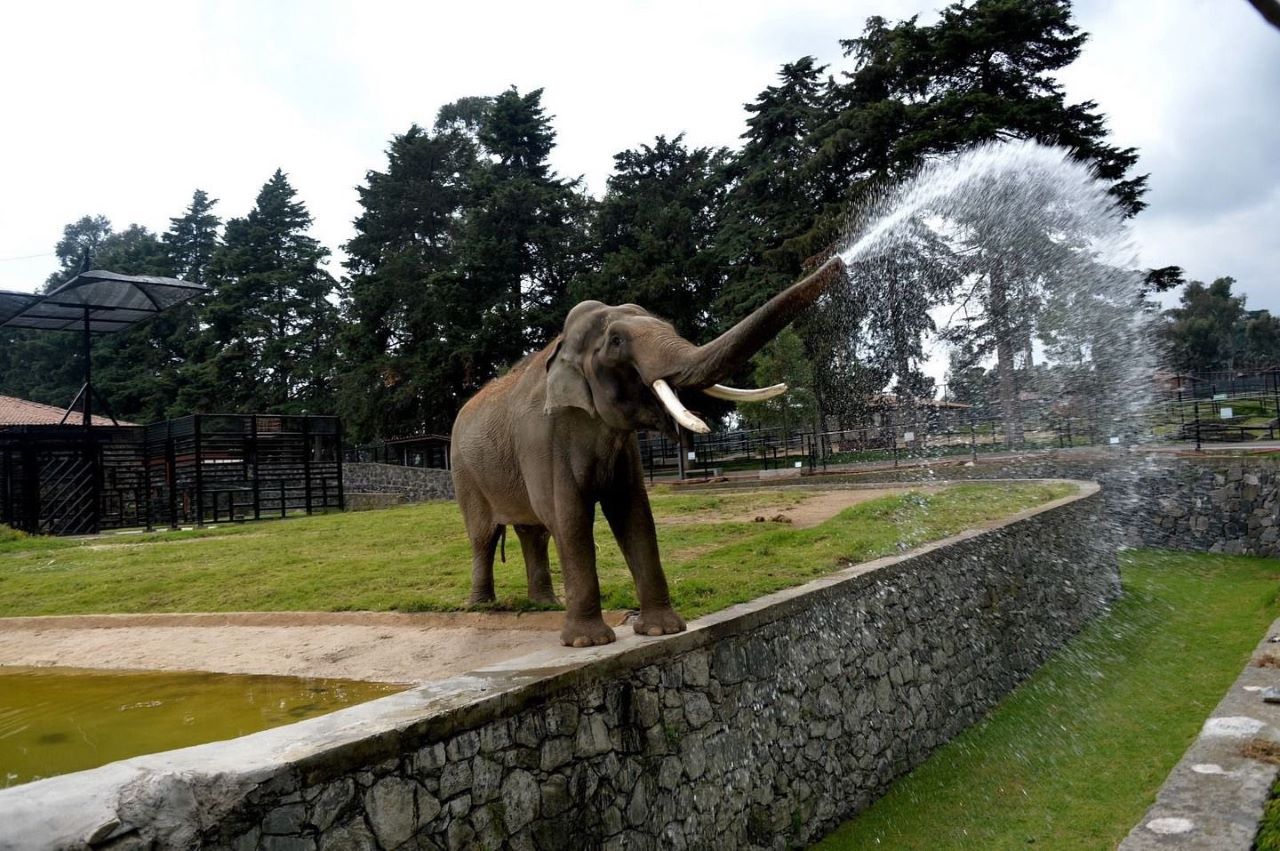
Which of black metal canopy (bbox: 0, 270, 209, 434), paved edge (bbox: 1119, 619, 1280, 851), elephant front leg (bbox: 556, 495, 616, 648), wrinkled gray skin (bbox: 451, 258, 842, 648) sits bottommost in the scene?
paved edge (bbox: 1119, 619, 1280, 851)

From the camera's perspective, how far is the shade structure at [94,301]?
23984 mm

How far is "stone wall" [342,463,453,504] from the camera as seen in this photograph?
3088cm

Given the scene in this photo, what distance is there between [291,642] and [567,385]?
4271 mm

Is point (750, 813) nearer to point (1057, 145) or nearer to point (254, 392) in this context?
point (1057, 145)

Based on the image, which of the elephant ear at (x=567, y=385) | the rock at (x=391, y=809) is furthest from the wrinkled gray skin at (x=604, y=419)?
the rock at (x=391, y=809)

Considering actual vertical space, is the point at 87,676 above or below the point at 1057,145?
below

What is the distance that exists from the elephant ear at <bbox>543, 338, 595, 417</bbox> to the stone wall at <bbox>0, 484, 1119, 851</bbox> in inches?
55.7

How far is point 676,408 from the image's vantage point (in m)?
4.47

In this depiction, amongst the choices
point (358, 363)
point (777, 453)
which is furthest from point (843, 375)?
point (358, 363)

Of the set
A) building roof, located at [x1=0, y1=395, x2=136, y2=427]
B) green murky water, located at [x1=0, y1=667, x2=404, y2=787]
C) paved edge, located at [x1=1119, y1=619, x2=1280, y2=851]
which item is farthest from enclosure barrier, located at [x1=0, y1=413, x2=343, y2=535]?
→ paved edge, located at [x1=1119, y1=619, x2=1280, y2=851]

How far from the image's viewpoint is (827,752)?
264 inches

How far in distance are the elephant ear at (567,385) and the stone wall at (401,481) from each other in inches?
972

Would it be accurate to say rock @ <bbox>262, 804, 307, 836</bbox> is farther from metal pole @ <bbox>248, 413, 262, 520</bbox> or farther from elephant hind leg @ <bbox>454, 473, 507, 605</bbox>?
metal pole @ <bbox>248, 413, 262, 520</bbox>

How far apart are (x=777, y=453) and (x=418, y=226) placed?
28.8m
